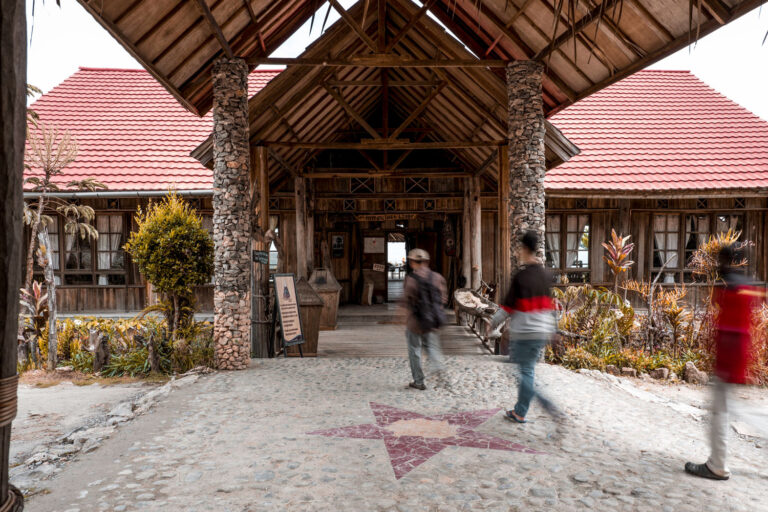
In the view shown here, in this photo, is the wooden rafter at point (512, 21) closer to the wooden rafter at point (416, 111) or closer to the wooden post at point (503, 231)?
the wooden rafter at point (416, 111)

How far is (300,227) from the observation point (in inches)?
482

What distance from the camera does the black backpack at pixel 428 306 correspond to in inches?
211

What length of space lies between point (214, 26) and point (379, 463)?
574 cm

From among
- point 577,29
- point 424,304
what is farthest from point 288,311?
point 577,29

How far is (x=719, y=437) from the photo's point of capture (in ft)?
11.0

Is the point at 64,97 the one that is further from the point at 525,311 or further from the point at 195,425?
the point at 525,311

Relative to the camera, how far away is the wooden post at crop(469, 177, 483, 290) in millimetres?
12148

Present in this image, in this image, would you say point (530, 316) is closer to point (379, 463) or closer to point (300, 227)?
point (379, 463)

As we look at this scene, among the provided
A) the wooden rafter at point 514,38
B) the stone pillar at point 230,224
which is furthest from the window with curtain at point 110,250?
the wooden rafter at point 514,38

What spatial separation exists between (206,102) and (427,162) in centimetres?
692

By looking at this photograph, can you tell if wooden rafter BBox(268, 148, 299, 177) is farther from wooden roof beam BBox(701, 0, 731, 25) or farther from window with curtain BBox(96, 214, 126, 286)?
wooden roof beam BBox(701, 0, 731, 25)

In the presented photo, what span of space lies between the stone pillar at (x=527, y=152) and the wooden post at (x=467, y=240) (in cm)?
518

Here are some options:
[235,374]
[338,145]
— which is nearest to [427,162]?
[338,145]

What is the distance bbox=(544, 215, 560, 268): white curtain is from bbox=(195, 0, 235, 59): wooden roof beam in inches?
369
